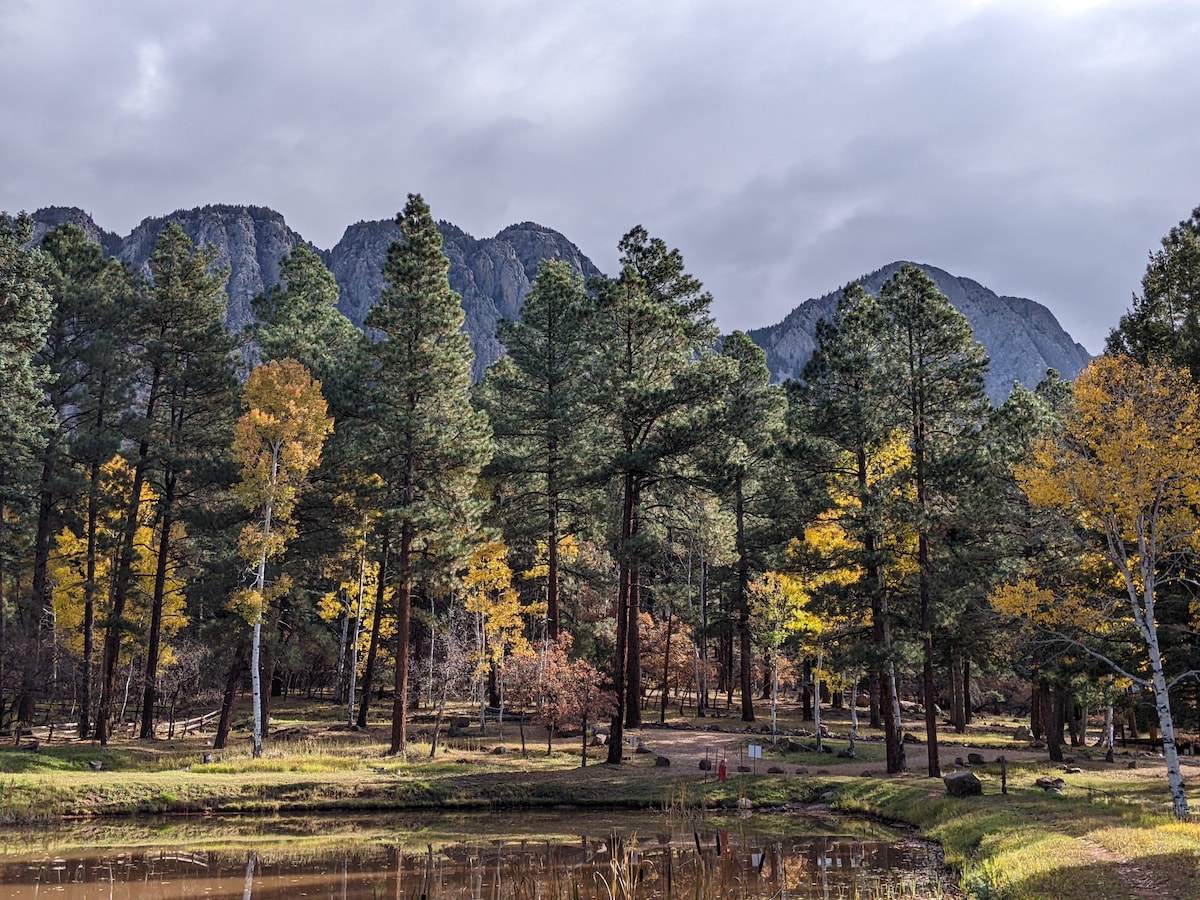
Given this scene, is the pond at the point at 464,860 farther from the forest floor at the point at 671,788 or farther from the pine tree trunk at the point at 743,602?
the pine tree trunk at the point at 743,602

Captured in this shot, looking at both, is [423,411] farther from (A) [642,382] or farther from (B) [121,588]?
(B) [121,588]

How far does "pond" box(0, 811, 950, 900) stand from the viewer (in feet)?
43.2

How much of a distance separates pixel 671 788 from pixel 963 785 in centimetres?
771

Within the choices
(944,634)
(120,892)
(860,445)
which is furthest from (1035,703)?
(120,892)

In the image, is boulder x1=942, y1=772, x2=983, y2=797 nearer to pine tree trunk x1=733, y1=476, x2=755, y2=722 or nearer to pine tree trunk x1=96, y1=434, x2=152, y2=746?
pine tree trunk x1=733, y1=476, x2=755, y2=722

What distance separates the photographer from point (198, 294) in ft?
111

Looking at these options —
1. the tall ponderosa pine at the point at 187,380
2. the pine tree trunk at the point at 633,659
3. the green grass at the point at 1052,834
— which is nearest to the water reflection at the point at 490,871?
the green grass at the point at 1052,834

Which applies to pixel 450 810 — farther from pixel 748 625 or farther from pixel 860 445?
pixel 748 625

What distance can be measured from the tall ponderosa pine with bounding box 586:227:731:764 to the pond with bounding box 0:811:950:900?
919cm

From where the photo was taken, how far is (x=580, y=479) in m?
30.8

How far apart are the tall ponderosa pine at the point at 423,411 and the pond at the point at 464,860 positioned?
1149 cm

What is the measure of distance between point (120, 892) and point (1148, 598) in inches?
820

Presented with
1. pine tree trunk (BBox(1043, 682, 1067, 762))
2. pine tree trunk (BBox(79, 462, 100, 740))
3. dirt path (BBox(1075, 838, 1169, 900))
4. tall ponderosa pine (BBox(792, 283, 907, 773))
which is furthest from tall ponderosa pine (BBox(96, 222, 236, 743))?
pine tree trunk (BBox(1043, 682, 1067, 762))

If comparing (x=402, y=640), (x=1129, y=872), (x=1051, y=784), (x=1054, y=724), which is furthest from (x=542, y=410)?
(x=1129, y=872)
